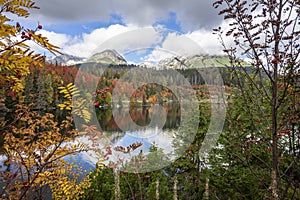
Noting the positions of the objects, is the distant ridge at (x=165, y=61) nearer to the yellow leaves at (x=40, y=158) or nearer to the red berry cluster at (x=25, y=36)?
the yellow leaves at (x=40, y=158)

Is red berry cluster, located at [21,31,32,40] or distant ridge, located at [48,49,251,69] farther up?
distant ridge, located at [48,49,251,69]

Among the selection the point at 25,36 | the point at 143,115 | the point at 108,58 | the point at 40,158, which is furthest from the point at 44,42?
the point at 143,115

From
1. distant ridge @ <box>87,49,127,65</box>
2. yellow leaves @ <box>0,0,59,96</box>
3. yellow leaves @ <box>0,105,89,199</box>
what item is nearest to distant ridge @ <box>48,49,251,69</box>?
distant ridge @ <box>87,49,127,65</box>

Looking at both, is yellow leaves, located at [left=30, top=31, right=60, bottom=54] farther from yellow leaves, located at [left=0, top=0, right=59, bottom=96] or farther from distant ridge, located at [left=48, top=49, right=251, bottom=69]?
distant ridge, located at [left=48, top=49, right=251, bottom=69]

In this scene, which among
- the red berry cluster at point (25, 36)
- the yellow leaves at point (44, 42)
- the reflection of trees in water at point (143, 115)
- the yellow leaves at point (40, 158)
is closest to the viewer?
the yellow leaves at point (44, 42)

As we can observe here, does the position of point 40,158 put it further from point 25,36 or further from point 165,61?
point 25,36

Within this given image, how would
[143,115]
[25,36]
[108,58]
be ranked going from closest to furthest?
[25,36] < [108,58] < [143,115]

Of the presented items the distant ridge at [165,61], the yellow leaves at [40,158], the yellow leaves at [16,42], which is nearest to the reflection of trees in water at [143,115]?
the yellow leaves at [40,158]

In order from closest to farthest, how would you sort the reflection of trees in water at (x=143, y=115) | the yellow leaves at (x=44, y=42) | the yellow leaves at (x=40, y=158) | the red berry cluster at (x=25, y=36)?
the yellow leaves at (x=44, y=42) < the red berry cluster at (x=25, y=36) < the yellow leaves at (x=40, y=158) < the reflection of trees in water at (x=143, y=115)

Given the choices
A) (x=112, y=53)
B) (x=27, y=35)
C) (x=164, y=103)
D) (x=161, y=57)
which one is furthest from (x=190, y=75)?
(x=164, y=103)

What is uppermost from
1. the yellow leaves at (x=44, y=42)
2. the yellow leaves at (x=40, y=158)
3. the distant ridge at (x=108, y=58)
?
the distant ridge at (x=108, y=58)

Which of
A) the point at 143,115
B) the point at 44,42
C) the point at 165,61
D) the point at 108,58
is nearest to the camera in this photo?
the point at 44,42

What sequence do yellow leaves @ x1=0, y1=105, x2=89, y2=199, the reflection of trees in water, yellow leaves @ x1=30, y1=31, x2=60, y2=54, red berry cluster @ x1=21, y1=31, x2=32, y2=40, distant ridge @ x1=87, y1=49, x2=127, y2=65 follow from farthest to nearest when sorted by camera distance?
the reflection of trees in water
distant ridge @ x1=87, y1=49, x2=127, y2=65
yellow leaves @ x1=0, y1=105, x2=89, y2=199
red berry cluster @ x1=21, y1=31, x2=32, y2=40
yellow leaves @ x1=30, y1=31, x2=60, y2=54

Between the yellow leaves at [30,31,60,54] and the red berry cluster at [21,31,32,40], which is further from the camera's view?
the red berry cluster at [21,31,32,40]
